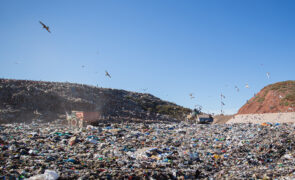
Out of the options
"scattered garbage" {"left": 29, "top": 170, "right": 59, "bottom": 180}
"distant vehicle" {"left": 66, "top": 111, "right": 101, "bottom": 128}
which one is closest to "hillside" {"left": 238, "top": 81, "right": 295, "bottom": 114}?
"distant vehicle" {"left": 66, "top": 111, "right": 101, "bottom": 128}

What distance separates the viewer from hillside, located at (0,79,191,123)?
51.4 feet

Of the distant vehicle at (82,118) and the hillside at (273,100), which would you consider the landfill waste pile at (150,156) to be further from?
the hillside at (273,100)

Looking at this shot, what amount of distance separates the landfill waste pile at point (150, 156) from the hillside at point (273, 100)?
7.30m

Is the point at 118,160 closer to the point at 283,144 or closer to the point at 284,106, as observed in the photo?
the point at 283,144

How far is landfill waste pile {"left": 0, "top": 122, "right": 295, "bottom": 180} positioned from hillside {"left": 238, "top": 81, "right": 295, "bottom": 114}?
730 centimetres

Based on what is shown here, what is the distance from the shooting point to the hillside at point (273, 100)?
14477 millimetres

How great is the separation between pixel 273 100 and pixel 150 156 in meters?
13.2

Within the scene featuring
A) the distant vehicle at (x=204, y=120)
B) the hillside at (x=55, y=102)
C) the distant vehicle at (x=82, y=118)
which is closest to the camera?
the distant vehicle at (x=82, y=118)

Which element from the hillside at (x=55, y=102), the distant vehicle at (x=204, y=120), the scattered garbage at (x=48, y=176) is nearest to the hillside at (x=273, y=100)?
the distant vehicle at (x=204, y=120)

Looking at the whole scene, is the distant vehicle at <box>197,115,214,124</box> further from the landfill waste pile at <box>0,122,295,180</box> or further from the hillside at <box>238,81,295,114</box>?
the landfill waste pile at <box>0,122,295,180</box>

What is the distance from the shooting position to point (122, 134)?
793 centimetres

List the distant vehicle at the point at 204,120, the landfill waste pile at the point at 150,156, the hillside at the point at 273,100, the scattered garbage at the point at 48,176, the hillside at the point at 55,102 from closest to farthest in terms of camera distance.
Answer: the scattered garbage at the point at 48,176
the landfill waste pile at the point at 150,156
the hillside at the point at 273,100
the distant vehicle at the point at 204,120
the hillside at the point at 55,102

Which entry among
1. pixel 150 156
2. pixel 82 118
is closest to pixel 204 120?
pixel 82 118

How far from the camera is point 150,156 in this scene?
18.3ft
